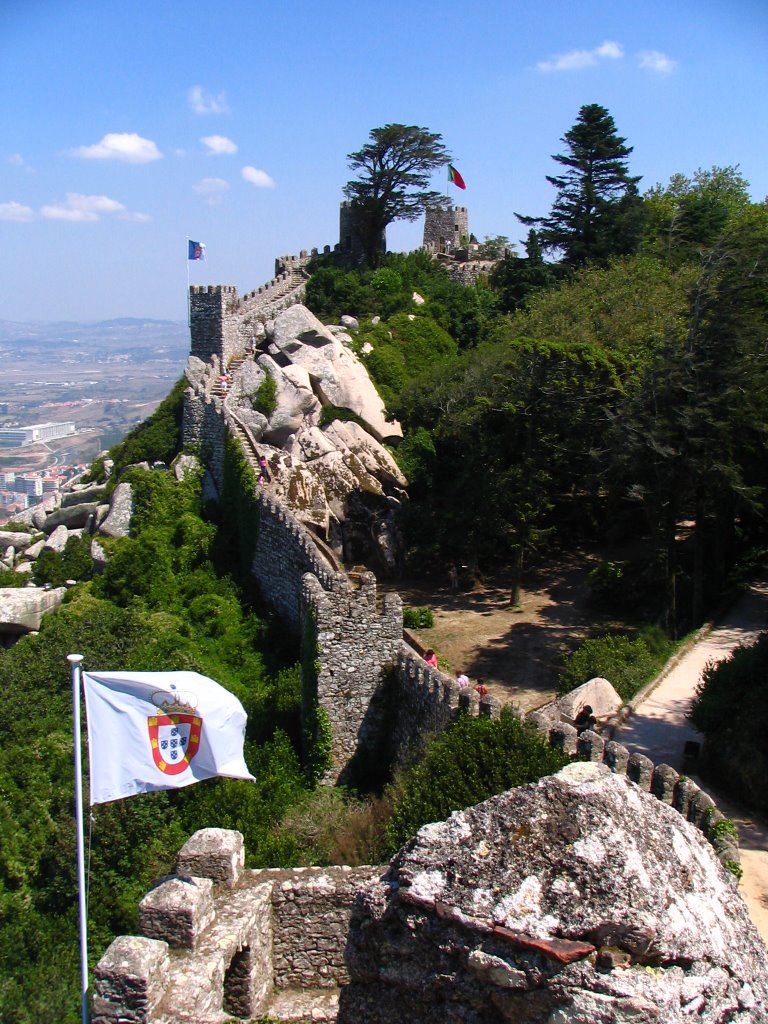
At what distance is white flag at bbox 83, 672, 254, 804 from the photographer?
27.7 ft

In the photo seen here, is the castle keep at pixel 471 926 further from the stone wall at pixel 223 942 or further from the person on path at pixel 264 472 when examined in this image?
the person on path at pixel 264 472

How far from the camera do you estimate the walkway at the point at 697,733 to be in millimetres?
10059

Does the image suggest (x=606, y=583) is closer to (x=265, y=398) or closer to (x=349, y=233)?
(x=265, y=398)

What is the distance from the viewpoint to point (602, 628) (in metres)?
21.1

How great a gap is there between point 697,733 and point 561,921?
10.1 metres

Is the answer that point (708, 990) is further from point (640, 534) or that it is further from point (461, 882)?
point (640, 534)

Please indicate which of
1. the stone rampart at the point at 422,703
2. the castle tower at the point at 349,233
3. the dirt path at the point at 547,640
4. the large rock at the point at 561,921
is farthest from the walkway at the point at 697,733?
the castle tower at the point at 349,233

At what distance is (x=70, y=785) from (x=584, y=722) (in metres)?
8.15

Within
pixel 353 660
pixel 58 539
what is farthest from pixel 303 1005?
pixel 58 539

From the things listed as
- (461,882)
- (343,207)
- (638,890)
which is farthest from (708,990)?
(343,207)

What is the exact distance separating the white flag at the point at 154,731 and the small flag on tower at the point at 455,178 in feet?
127

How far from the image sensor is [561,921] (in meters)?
4.54

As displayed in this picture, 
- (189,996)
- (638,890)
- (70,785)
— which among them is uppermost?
(638,890)

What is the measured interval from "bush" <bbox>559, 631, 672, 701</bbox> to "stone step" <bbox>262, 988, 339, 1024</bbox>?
8.68m
